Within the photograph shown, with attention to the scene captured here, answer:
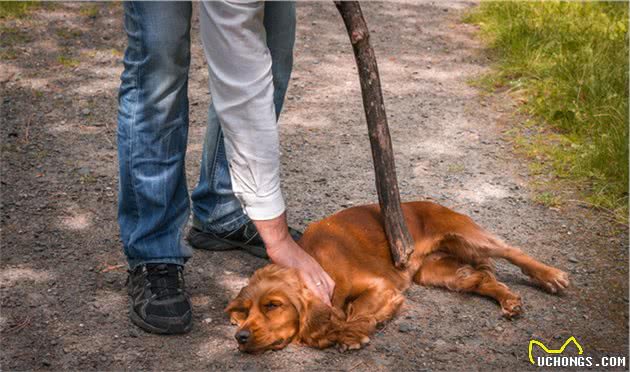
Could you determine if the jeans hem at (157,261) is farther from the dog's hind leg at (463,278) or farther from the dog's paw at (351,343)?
the dog's hind leg at (463,278)

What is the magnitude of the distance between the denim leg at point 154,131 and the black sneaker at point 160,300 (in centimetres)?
5

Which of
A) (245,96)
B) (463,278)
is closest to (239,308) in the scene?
(245,96)

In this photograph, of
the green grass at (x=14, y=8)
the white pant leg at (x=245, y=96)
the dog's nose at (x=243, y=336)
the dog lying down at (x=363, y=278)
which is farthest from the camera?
the green grass at (x=14, y=8)

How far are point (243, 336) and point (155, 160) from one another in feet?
2.32

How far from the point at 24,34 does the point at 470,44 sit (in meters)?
3.45

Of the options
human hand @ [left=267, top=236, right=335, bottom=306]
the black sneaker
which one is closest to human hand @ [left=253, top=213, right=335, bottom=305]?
human hand @ [left=267, top=236, right=335, bottom=306]

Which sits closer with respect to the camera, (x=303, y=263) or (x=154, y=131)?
(x=154, y=131)

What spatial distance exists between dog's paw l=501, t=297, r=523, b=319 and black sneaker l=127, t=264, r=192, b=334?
1.23m

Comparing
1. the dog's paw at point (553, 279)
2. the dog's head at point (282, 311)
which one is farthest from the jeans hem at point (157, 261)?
the dog's paw at point (553, 279)

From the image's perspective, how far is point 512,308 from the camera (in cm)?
350

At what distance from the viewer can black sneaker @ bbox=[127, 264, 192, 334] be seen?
3.33 meters

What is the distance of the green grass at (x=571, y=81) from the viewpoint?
15.7 ft

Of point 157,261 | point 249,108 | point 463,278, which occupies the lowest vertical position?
point 463,278

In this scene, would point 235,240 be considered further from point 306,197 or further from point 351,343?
point 351,343
